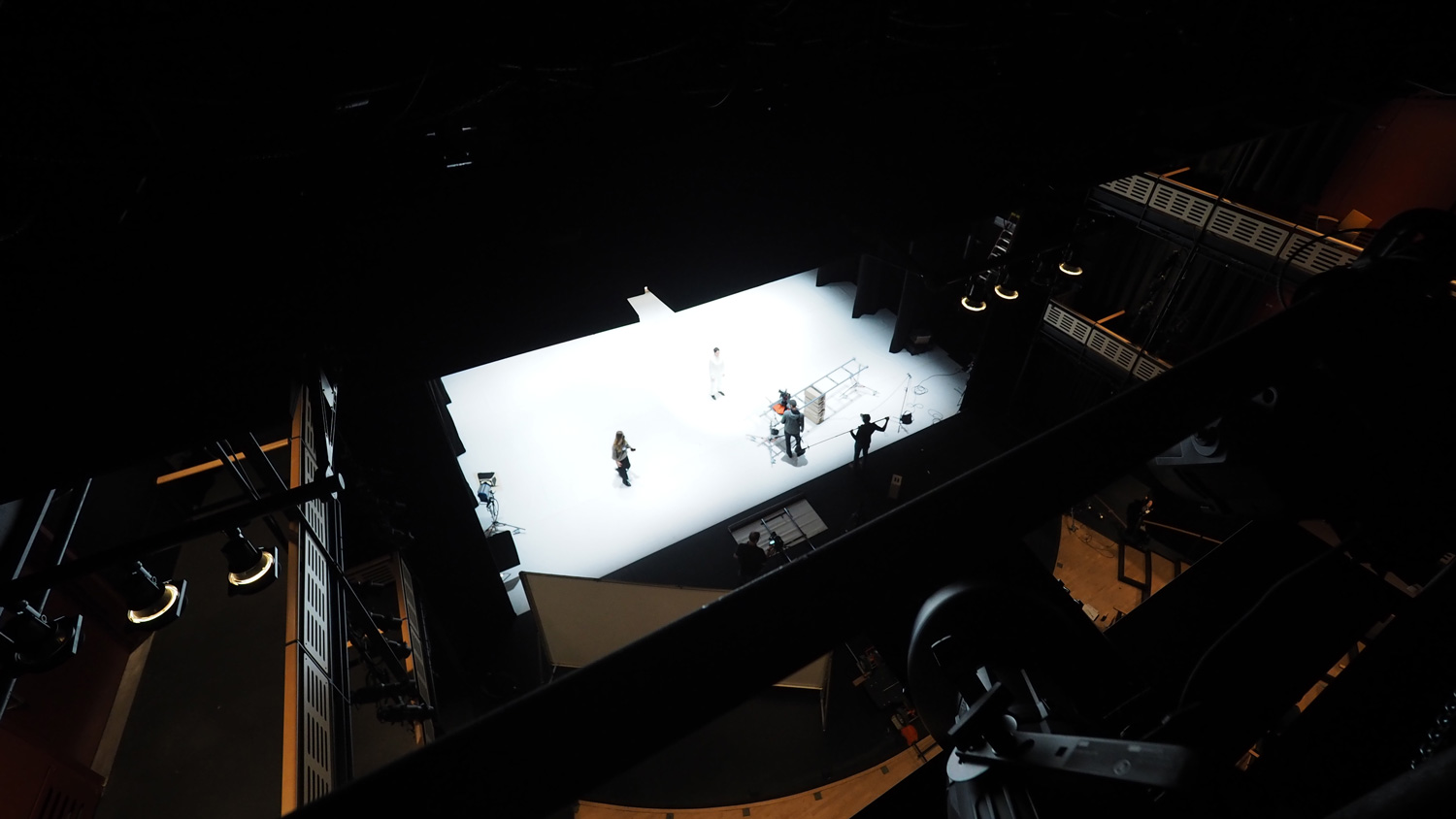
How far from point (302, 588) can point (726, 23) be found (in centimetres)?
337

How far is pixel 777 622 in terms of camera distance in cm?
60

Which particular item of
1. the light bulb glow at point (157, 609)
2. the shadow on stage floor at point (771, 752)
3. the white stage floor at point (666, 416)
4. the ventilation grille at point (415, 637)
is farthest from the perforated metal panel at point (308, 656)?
the white stage floor at point (666, 416)

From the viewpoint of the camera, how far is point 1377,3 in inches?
105

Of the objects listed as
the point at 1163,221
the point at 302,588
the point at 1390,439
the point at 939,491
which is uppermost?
the point at 1163,221

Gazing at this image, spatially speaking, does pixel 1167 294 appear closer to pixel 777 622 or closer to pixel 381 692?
pixel 381 692

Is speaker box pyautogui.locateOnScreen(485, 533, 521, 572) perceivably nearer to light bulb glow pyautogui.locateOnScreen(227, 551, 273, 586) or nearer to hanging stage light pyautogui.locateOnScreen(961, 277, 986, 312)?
light bulb glow pyautogui.locateOnScreen(227, 551, 273, 586)

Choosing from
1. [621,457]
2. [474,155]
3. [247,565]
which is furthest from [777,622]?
[621,457]

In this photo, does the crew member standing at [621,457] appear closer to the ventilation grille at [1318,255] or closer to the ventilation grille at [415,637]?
the ventilation grille at [415,637]

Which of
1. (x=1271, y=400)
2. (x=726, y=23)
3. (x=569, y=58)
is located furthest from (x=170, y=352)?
(x=1271, y=400)

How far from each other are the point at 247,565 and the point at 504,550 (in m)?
4.57

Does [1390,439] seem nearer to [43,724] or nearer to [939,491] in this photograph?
[939,491]

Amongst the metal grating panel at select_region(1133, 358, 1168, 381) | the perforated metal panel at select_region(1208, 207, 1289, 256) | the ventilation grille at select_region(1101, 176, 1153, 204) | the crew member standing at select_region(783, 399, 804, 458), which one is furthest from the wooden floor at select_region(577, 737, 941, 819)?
the ventilation grille at select_region(1101, 176, 1153, 204)

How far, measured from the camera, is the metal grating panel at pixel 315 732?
3.07 m

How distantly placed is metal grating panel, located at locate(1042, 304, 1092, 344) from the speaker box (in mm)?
9006
